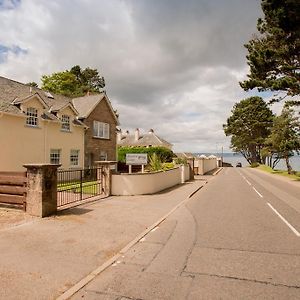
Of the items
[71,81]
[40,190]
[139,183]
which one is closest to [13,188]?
[40,190]

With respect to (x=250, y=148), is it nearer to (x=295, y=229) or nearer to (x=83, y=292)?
(x=295, y=229)

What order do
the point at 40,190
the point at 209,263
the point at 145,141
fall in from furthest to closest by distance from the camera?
1. the point at 145,141
2. the point at 40,190
3. the point at 209,263

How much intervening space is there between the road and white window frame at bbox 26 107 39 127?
663 inches

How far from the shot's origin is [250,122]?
2911 inches

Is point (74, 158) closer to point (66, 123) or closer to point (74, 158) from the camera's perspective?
point (74, 158)

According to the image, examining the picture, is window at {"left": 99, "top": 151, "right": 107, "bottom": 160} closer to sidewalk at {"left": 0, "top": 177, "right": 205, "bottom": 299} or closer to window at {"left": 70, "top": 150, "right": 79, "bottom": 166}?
window at {"left": 70, "top": 150, "right": 79, "bottom": 166}

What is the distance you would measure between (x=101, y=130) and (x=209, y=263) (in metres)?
28.5

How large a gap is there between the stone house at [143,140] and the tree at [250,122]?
16.6 m

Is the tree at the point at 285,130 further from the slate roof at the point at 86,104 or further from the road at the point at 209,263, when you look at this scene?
the road at the point at 209,263

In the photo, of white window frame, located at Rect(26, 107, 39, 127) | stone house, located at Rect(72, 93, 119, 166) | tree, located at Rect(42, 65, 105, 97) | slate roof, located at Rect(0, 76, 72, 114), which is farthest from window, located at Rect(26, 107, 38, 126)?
tree, located at Rect(42, 65, 105, 97)

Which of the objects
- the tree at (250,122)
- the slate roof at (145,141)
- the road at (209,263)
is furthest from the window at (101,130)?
the tree at (250,122)

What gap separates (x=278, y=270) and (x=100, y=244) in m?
4.15

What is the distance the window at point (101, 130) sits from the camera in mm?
33156

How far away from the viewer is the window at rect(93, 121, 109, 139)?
33156 millimetres
